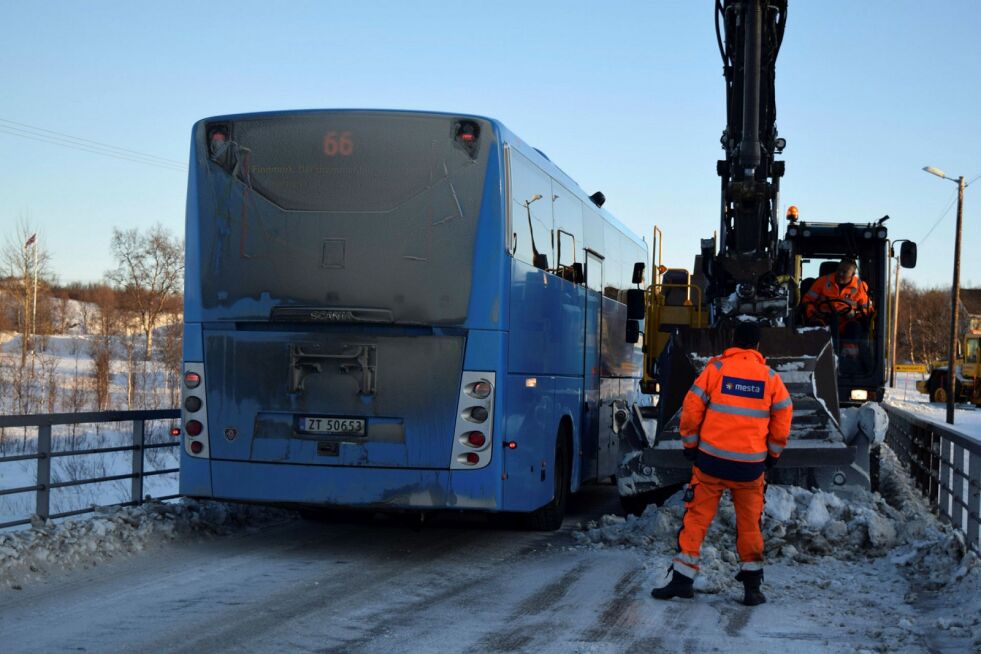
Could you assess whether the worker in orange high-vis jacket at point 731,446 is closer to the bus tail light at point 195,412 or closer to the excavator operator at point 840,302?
the bus tail light at point 195,412

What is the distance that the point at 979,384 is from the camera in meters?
52.2

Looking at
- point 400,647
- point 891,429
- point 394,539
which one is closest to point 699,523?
point 400,647

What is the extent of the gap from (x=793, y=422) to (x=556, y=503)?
97.2 inches

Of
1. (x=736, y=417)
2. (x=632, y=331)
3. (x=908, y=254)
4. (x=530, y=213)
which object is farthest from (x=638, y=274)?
(x=736, y=417)

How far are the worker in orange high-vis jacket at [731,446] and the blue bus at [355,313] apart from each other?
1.93 m

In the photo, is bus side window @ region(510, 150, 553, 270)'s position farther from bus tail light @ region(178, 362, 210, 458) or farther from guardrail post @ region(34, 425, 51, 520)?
guardrail post @ region(34, 425, 51, 520)

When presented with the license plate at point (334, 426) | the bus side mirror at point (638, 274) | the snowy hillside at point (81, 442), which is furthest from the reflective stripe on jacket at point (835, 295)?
the snowy hillside at point (81, 442)

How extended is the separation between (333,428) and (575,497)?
704 centimetres

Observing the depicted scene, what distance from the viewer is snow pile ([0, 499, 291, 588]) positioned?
8750mm

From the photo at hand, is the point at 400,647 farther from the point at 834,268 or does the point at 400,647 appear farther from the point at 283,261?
the point at 834,268

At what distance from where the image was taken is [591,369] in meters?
13.9

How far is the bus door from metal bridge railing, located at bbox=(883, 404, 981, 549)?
3.81m

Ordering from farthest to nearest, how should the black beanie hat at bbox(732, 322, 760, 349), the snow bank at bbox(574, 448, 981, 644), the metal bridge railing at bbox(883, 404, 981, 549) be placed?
the metal bridge railing at bbox(883, 404, 981, 549)
the snow bank at bbox(574, 448, 981, 644)
the black beanie hat at bbox(732, 322, 760, 349)

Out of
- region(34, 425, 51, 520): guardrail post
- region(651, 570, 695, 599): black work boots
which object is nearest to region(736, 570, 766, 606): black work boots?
region(651, 570, 695, 599): black work boots
